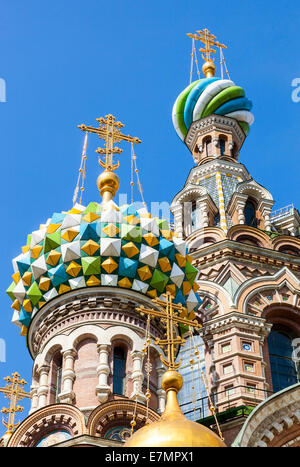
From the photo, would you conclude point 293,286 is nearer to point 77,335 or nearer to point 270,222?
point 270,222

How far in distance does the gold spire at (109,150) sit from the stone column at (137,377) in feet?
9.60

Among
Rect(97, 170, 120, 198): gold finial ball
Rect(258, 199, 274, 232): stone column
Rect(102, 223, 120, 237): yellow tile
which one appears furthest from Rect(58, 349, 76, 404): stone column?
Rect(258, 199, 274, 232): stone column

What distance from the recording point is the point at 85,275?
15.0m

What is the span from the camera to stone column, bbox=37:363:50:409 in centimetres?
1451

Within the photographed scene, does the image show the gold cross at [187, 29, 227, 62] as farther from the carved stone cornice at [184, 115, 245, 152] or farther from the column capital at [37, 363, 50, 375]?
the column capital at [37, 363, 50, 375]

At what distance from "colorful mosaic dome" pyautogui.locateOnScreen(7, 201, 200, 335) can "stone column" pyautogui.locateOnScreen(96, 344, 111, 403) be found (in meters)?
0.96

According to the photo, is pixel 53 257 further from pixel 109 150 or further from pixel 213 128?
pixel 213 128

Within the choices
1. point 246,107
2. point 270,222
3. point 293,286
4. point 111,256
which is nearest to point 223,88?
point 246,107

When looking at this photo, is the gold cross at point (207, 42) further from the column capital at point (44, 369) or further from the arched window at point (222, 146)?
the column capital at point (44, 369)

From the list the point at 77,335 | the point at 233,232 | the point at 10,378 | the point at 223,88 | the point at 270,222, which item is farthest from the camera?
the point at 223,88

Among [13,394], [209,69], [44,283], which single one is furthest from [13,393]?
[209,69]

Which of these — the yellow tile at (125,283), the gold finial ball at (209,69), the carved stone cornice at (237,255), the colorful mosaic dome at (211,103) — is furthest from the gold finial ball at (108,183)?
the gold finial ball at (209,69)
